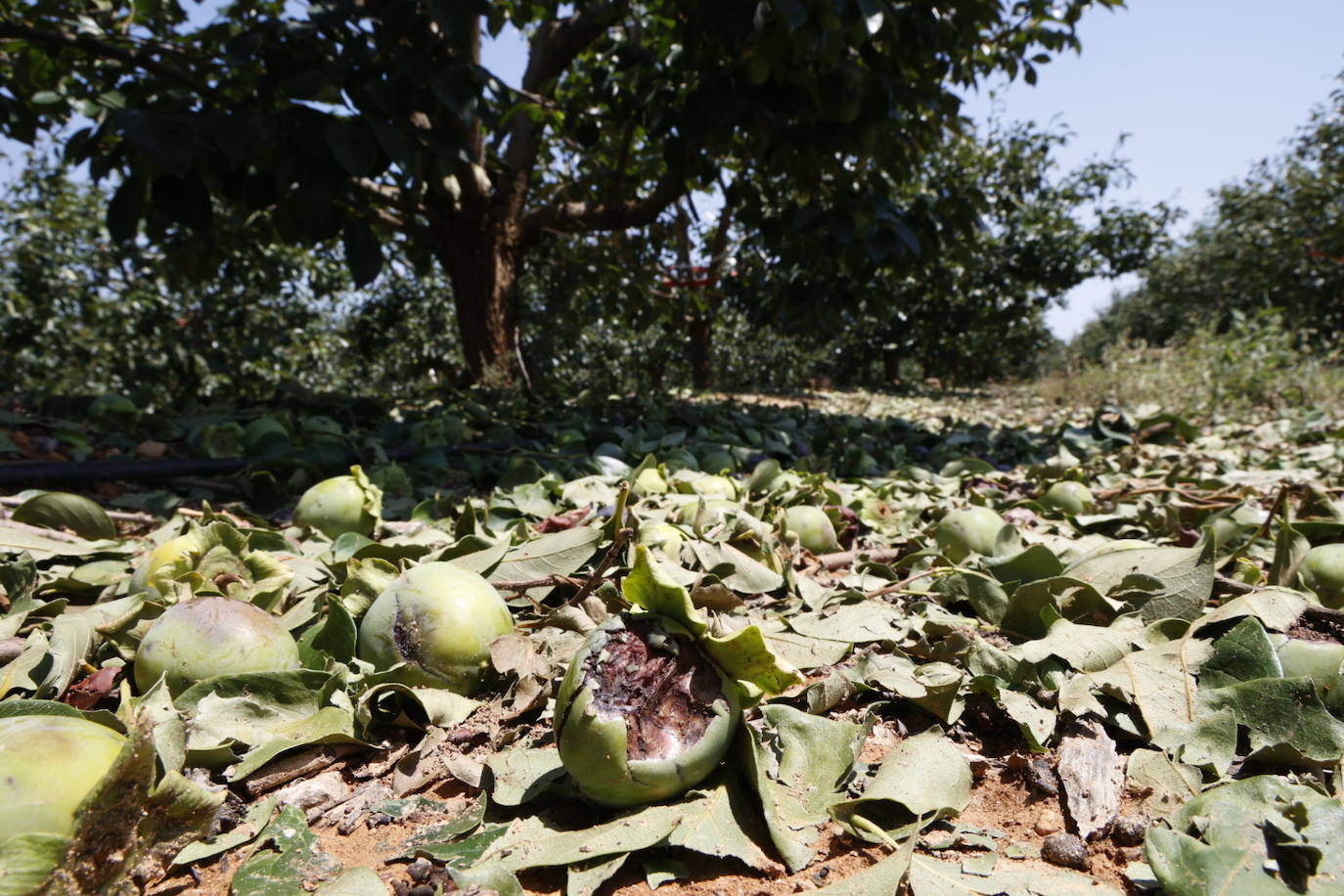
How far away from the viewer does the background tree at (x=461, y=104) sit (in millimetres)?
3445

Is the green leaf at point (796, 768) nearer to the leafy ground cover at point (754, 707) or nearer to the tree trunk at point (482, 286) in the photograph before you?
the leafy ground cover at point (754, 707)

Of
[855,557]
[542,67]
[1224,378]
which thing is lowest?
[855,557]

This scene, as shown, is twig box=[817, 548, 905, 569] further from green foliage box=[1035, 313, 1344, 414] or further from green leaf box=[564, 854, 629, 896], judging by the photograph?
green foliage box=[1035, 313, 1344, 414]

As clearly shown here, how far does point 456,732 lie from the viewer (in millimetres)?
1398

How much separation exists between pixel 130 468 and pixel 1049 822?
3.29m

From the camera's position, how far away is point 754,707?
1276 mm

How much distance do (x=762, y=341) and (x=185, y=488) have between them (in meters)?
17.4

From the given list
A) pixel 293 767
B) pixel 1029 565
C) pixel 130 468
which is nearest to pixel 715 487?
pixel 1029 565

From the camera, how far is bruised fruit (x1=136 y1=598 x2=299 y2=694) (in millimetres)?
1390

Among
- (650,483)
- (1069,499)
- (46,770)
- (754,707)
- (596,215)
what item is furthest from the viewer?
(596,215)

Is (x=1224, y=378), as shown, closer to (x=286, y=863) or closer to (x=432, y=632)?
(x=432, y=632)

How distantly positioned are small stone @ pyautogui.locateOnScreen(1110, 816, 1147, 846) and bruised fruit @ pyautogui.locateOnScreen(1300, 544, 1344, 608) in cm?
109

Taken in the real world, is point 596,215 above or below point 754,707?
above

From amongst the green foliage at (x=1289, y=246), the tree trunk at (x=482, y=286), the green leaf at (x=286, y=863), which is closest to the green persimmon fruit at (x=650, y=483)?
the green leaf at (x=286, y=863)
